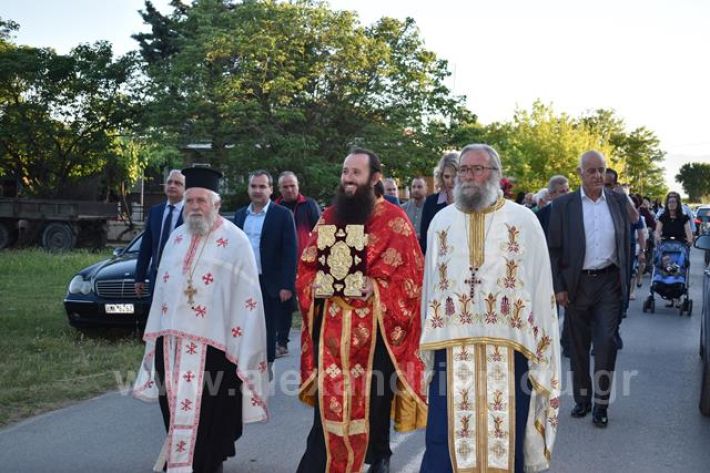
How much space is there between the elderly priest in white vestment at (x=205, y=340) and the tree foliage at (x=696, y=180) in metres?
131

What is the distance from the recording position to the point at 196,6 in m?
36.8

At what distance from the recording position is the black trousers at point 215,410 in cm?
596

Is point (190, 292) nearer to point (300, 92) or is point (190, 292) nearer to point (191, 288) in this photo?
point (191, 288)

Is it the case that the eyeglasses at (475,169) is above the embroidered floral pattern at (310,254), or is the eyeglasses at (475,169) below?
above

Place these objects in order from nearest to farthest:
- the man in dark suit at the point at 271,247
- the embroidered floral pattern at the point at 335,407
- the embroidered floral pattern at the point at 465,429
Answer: the embroidered floral pattern at the point at 465,429, the embroidered floral pattern at the point at 335,407, the man in dark suit at the point at 271,247

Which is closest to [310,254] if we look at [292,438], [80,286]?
[292,438]

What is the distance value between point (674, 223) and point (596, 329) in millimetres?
8609

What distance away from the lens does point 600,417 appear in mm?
7590

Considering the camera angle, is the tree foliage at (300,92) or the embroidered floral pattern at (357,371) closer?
the embroidered floral pattern at (357,371)

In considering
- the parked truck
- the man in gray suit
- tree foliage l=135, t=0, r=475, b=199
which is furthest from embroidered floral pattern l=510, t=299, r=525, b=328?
the parked truck

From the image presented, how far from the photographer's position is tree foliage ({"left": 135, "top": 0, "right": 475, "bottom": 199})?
33.0 metres

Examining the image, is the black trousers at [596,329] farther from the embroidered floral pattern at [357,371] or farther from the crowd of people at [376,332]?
the embroidered floral pattern at [357,371]

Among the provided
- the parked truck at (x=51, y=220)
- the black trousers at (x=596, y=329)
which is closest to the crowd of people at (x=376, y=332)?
the black trousers at (x=596, y=329)

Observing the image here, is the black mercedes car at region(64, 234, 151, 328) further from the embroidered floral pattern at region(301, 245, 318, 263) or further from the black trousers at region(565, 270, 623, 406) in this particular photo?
the embroidered floral pattern at region(301, 245, 318, 263)
